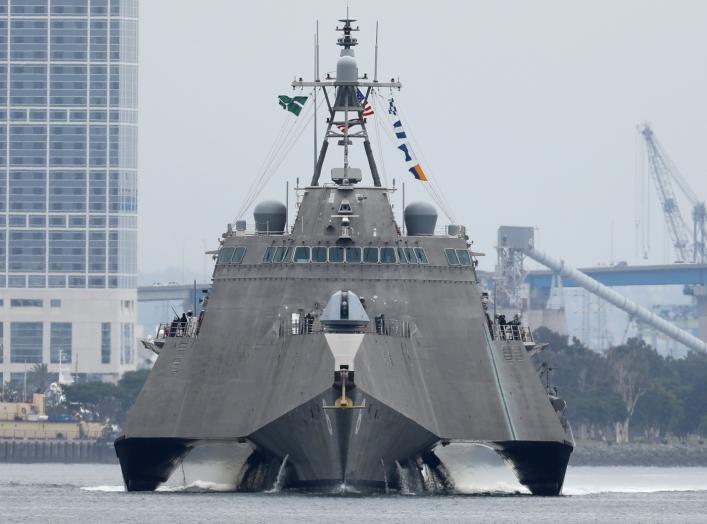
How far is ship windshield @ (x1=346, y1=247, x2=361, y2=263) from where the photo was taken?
83.4 meters

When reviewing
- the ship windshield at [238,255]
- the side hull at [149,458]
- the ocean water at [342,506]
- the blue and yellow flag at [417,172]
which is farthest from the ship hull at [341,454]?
the blue and yellow flag at [417,172]

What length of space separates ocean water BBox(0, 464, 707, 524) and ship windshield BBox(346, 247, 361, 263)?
28.5ft

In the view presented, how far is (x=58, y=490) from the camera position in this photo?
101312 mm

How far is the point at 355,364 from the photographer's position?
7669 centimetres

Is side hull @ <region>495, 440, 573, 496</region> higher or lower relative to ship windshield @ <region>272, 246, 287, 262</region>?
lower

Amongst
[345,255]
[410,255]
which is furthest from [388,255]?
[345,255]

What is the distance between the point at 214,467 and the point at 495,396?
414 inches

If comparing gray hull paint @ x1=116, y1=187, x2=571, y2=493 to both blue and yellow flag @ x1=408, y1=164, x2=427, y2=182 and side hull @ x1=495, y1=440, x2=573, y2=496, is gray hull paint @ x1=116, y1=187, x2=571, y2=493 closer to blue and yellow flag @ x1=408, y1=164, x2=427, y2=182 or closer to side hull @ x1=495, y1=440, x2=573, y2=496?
side hull @ x1=495, y1=440, x2=573, y2=496

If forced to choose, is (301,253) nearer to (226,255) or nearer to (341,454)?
(226,255)

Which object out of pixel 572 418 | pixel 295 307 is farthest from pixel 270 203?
pixel 572 418

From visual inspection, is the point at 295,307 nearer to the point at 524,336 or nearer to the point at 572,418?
the point at 524,336

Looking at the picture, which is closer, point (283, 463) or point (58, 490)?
point (283, 463)

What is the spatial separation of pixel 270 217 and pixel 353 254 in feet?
18.3

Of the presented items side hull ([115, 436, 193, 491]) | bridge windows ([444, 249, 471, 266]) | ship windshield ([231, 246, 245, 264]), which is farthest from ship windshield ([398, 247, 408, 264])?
side hull ([115, 436, 193, 491])
